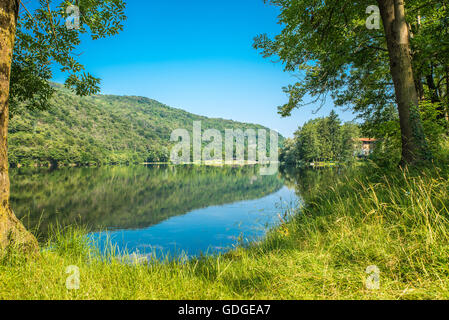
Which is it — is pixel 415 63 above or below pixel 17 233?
above

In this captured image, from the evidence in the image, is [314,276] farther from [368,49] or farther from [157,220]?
[157,220]

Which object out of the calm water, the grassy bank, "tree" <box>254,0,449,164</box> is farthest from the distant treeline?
the grassy bank

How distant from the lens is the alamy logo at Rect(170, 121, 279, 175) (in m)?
138

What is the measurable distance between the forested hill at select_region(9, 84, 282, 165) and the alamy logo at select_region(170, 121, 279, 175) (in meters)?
8.82

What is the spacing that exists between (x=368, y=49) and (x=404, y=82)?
279 cm

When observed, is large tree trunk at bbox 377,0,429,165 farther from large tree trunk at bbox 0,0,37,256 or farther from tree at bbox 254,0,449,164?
large tree trunk at bbox 0,0,37,256

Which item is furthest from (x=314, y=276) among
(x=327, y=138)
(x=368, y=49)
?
(x=327, y=138)

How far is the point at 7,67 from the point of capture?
10.7ft

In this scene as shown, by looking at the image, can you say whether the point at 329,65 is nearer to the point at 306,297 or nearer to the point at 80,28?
the point at 306,297

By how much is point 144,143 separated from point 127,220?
459 feet

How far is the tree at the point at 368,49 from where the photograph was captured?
16.5 ft

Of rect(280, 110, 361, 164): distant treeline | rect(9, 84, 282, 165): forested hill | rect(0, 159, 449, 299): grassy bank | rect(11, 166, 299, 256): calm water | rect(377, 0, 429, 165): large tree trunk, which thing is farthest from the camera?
rect(9, 84, 282, 165): forested hill

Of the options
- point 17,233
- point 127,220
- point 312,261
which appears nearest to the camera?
point 312,261

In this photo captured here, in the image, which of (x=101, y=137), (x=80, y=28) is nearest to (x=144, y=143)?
(x=101, y=137)
